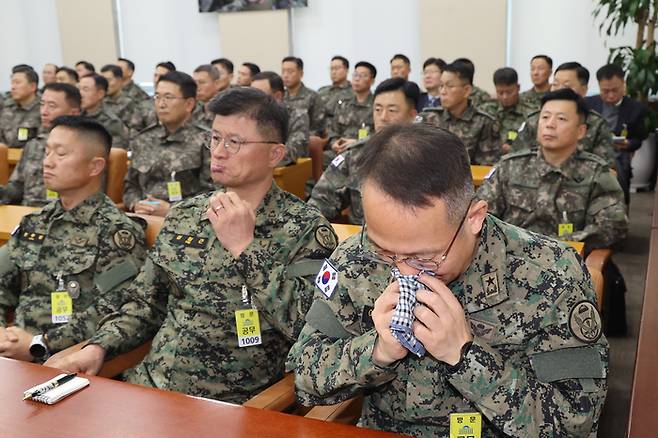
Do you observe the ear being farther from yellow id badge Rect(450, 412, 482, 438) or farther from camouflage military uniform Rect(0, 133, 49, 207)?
camouflage military uniform Rect(0, 133, 49, 207)

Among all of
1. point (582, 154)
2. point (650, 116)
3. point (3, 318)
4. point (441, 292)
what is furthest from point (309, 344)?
point (650, 116)

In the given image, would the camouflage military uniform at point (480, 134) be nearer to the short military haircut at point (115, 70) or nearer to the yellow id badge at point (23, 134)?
the yellow id badge at point (23, 134)

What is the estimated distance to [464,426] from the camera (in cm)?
133

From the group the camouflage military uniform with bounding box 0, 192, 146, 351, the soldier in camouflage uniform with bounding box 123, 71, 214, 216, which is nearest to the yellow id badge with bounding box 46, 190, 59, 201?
the soldier in camouflage uniform with bounding box 123, 71, 214, 216

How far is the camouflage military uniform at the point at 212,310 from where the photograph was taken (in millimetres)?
1926

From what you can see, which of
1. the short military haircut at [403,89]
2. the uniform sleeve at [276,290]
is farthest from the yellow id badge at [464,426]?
the short military haircut at [403,89]

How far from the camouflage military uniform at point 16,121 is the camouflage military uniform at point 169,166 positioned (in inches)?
108

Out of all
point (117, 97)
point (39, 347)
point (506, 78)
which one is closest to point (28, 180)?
point (39, 347)

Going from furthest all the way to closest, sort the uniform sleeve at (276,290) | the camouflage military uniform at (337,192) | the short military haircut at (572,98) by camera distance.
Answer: the camouflage military uniform at (337,192)
the short military haircut at (572,98)
the uniform sleeve at (276,290)

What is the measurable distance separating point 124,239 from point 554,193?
2.06 m

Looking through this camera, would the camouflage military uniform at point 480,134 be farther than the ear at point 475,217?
Yes

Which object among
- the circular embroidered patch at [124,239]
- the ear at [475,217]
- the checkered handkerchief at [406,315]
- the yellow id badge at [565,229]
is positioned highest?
the ear at [475,217]

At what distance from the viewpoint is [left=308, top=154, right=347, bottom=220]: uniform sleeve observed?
3.68m

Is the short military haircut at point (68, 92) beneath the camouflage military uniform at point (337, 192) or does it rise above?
above
